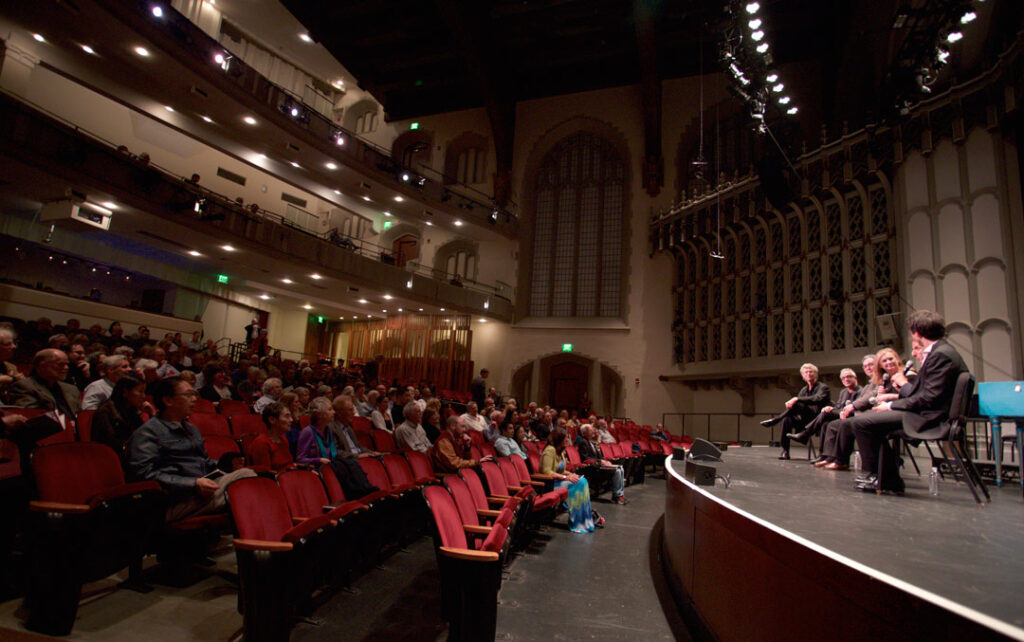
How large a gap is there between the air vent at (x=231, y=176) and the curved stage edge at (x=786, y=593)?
1463 cm

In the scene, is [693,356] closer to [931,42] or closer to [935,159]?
[935,159]

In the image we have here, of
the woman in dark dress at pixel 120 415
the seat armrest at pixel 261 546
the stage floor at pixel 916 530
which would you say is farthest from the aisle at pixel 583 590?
the woman in dark dress at pixel 120 415

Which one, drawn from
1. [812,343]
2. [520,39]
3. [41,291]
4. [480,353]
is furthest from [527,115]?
[41,291]

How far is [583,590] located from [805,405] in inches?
117

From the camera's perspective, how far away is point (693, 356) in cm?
1269

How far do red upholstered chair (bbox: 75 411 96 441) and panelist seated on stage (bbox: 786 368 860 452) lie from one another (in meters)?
5.30

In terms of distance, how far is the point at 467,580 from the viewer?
208 cm

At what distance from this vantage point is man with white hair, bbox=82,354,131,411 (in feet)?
11.9

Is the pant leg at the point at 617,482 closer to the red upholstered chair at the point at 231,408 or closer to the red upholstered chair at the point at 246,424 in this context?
the red upholstered chair at the point at 246,424

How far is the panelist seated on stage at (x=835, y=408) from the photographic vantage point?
4.22 meters

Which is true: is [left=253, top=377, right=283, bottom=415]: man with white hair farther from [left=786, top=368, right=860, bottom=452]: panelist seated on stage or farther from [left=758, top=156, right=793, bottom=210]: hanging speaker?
[left=758, top=156, right=793, bottom=210]: hanging speaker

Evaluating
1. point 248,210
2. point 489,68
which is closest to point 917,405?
point 248,210

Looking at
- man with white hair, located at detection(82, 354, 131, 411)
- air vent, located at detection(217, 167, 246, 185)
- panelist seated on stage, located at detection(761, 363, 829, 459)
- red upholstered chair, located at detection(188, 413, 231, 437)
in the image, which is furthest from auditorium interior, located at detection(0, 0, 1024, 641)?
man with white hair, located at detection(82, 354, 131, 411)

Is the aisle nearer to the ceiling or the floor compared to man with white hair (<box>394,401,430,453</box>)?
nearer to the floor
